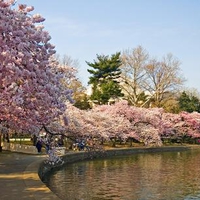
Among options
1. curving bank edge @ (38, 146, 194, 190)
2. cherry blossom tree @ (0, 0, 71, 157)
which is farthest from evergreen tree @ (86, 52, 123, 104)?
cherry blossom tree @ (0, 0, 71, 157)

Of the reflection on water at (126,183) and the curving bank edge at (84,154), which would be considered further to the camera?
the curving bank edge at (84,154)

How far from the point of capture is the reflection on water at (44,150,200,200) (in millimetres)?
13584

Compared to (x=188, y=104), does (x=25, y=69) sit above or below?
below

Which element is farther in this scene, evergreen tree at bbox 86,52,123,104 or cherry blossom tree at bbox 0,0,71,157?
evergreen tree at bbox 86,52,123,104

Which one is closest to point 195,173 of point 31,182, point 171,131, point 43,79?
point 31,182

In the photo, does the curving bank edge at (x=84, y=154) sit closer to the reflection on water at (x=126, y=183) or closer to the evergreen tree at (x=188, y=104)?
the reflection on water at (x=126, y=183)

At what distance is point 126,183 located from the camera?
16234 millimetres

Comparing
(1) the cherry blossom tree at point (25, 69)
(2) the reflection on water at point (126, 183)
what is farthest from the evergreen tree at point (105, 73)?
(1) the cherry blossom tree at point (25, 69)

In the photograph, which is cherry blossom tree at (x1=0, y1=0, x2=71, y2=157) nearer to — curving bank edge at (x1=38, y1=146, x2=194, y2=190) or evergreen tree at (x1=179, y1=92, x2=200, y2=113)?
curving bank edge at (x1=38, y1=146, x2=194, y2=190)

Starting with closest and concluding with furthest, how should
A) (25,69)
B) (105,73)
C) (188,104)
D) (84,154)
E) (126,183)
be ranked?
(25,69), (126,183), (84,154), (105,73), (188,104)

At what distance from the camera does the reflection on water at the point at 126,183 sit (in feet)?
44.6

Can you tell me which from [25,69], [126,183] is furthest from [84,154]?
[25,69]

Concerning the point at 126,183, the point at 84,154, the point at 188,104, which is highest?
the point at 188,104

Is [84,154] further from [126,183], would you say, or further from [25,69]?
[25,69]
